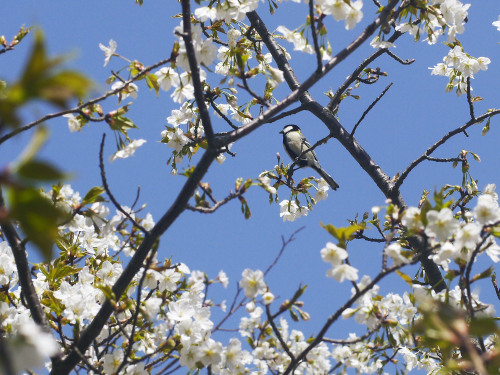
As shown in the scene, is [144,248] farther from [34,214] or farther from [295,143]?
[295,143]

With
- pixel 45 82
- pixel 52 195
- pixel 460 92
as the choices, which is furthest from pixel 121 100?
pixel 460 92

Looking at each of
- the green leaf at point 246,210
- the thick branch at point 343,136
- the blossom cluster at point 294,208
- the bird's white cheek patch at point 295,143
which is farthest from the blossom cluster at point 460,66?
the bird's white cheek patch at point 295,143

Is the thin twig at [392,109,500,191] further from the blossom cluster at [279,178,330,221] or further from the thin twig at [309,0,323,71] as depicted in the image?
the thin twig at [309,0,323,71]

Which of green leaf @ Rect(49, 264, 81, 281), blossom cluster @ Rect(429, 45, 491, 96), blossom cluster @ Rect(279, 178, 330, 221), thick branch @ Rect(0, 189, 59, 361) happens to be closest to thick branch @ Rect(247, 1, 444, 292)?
blossom cluster @ Rect(279, 178, 330, 221)

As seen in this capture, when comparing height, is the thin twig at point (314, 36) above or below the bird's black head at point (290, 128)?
below

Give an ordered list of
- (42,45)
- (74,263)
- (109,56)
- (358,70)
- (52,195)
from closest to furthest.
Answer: (42,45) → (52,195) → (109,56) → (74,263) → (358,70)

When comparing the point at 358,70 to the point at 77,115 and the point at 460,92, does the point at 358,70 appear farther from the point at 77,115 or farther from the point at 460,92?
the point at 77,115

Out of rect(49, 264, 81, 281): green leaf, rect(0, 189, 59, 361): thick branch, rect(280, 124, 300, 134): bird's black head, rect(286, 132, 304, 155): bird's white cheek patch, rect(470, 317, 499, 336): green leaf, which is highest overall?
rect(280, 124, 300, 134): bird's black head

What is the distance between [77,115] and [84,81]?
7.01 feet

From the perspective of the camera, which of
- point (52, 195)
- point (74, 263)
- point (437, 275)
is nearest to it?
point (52, 195)

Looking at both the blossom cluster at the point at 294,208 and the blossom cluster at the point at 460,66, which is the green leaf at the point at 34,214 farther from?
the blossom cluster at the point at 460,66

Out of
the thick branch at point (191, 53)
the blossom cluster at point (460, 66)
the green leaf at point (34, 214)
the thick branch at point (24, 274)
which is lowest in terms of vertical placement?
the green leaf at point (34, 214)

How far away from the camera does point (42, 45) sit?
94 cm

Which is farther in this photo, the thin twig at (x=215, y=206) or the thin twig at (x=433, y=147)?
the thin twig at (x=433, y=147)
